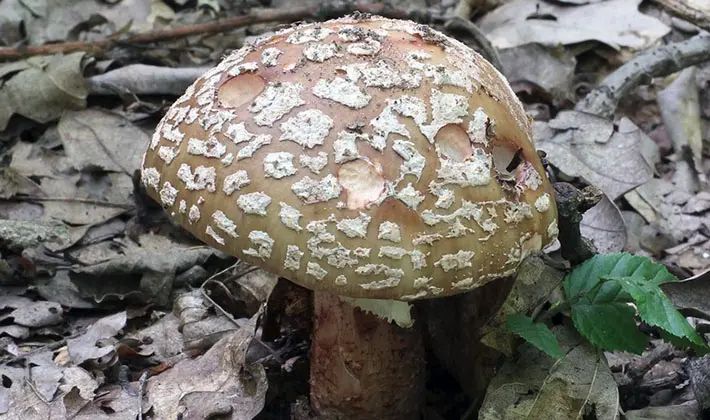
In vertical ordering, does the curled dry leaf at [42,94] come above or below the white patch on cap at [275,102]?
below

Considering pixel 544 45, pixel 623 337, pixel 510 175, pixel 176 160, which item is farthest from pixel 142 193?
pixel 544 45

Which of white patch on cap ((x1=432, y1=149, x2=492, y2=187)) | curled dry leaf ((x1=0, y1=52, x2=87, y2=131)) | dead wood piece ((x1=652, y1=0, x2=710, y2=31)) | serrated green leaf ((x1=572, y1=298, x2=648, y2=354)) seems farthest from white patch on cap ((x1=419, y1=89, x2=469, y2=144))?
dead wood piece ((x1=652, y1=0, x2=710, y2=31))

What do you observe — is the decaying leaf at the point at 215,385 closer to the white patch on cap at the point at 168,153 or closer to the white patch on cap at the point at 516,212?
the white patch on cap at the point at 168,153

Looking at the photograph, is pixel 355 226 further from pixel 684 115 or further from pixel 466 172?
pixel 684 115

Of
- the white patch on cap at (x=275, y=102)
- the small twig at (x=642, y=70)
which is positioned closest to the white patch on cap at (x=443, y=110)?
the white patch on cap at (x=275, y=102)

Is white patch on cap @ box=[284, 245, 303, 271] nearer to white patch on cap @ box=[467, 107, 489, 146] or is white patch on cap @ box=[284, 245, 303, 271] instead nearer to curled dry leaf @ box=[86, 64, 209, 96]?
white patch on cap @ box=[467, 107, 489, 146]
